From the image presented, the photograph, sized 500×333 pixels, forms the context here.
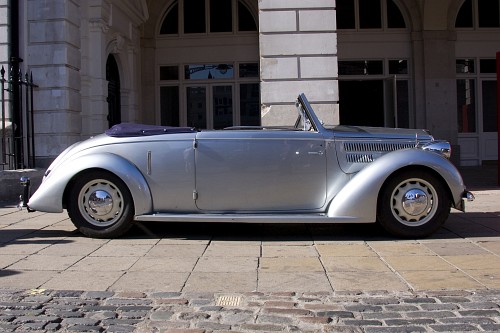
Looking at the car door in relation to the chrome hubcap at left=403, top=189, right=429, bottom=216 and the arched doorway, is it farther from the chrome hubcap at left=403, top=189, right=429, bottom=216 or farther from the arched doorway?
the arched doorway

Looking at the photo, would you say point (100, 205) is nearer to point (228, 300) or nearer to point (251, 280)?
point (251, 280)

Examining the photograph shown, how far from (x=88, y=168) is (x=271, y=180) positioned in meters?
2.17

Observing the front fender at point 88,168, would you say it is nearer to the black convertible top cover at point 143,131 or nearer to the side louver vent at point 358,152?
the black convertible top cover at point 143,131

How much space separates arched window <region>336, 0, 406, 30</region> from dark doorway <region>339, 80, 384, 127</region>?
182 cm

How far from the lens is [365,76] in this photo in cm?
1652

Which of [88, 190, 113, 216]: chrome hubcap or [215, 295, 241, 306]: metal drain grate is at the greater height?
[88, 190, 113, 216]: chrome hubcap

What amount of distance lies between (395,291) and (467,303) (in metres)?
0.57

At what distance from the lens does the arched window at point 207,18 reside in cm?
1670

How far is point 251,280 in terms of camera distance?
15.6ft

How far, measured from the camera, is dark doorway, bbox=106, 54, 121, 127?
13.4m

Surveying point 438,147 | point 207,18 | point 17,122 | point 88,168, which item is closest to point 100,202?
point 88,168

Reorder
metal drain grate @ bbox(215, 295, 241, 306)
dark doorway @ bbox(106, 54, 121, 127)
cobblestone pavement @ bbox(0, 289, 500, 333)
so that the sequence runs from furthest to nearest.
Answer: dark doorway @ bbox(106, 54, 121, 127) → metal drain grate @ bbox(215, 295, 241, 306) → cobblestone pavement @ bbox(0, 289, 500, 333)

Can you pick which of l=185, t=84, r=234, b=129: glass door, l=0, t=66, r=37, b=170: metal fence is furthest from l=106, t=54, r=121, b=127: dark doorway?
l=185, t=84, r=234, b=129: glass door

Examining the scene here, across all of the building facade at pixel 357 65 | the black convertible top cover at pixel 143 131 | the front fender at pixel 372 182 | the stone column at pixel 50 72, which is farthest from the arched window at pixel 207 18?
the front fender at pixel 372 182
